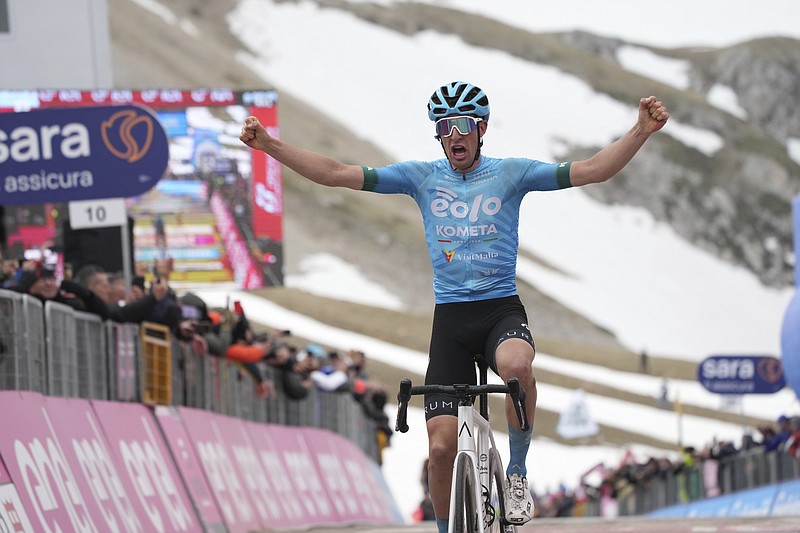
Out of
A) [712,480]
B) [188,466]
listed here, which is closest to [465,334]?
[188,466]

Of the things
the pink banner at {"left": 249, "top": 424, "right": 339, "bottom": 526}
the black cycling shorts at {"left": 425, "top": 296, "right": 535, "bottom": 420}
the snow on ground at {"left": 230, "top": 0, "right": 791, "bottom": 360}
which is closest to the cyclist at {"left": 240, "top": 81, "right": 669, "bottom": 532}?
the black cycling shorts at {"left": 425, "top": 296, "right": 535, "bottom": 420}

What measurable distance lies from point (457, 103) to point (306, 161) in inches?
31.3

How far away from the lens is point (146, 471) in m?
10.8

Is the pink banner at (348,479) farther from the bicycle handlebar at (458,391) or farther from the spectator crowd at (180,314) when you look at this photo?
the bicycle handlebar at (458,391)

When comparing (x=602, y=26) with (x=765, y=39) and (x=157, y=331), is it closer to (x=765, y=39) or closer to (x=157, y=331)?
(x=765, y=39)

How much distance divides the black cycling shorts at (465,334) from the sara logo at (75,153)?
4.54 m

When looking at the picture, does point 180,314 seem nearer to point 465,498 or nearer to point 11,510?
point 11,510

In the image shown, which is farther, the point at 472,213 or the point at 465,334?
the point at 472,213

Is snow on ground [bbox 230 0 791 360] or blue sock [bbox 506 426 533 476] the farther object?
snow on ground [bbox 230 0 791 360]

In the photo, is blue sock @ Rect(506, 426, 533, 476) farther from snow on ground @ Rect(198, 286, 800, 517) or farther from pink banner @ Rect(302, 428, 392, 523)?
snow on ground @ Rect(198, 286, 800, 517)

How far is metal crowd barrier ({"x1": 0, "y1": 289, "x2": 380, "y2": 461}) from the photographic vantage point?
29.4 feet

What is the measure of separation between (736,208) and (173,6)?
5336 centimetres

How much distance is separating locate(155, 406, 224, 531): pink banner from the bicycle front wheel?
5.13 metres

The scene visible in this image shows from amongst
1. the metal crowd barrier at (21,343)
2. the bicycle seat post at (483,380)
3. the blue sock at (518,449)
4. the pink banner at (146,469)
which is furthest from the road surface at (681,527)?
the metal crowd barrier at (21,343)
